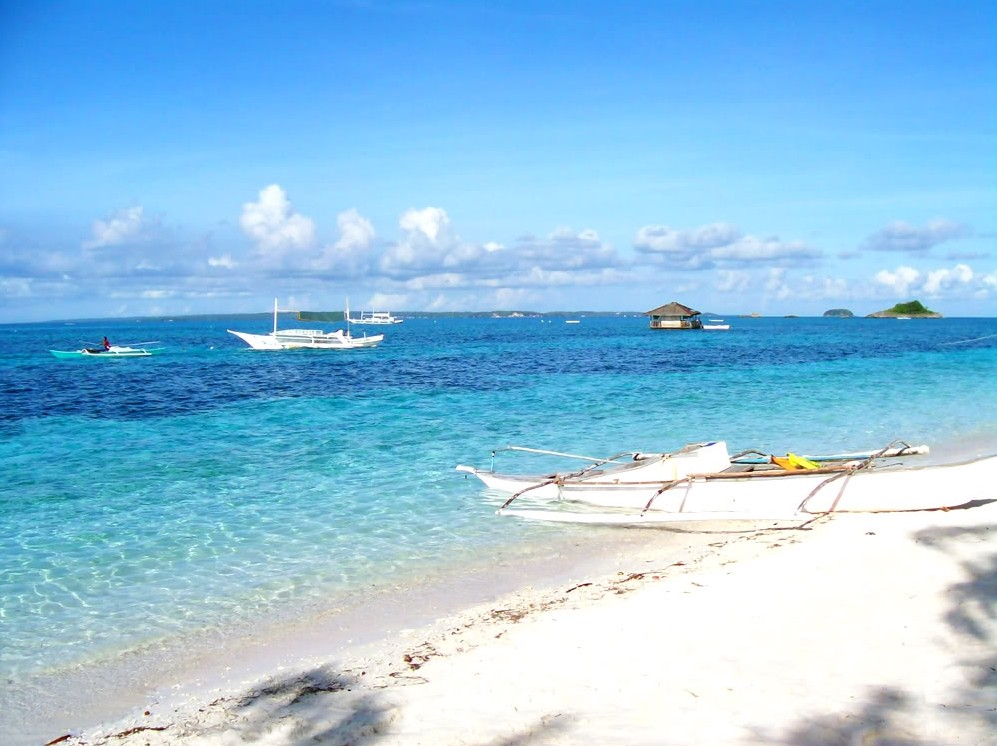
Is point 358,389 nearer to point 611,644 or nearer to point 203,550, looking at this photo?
point 203,550

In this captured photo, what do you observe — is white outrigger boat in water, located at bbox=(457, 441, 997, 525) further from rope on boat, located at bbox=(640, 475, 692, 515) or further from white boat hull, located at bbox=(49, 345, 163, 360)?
white boat hull, located at bbox=(49, 345, 163, 360)

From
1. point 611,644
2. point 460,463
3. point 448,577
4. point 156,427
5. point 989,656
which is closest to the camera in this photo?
point 989,656

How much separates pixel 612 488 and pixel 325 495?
5.10 metres

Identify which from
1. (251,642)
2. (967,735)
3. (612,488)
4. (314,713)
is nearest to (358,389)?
(612,488)

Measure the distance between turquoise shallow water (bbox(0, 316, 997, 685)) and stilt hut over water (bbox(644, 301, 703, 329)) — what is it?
46892mm

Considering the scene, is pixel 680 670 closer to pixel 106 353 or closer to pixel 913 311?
pixel 106 353

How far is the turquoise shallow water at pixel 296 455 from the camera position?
8391 mm

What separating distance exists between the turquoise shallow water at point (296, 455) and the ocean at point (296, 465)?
0.05 metres

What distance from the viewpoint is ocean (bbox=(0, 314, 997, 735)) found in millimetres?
8031

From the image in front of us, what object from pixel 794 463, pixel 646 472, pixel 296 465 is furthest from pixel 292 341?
pixel 794 463

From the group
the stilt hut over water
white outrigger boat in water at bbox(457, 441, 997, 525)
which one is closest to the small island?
the stilt hut over water

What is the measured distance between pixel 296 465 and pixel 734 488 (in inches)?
357

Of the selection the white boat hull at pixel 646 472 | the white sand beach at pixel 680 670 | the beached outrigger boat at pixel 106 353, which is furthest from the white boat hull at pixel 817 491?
the beached outrigger boat at pixel 106 353

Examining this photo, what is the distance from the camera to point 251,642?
709 centimetres
